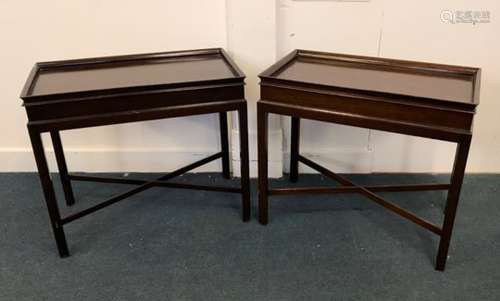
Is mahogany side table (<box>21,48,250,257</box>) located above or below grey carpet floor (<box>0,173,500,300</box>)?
above

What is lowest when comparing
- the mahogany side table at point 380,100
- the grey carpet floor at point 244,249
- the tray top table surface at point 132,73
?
the grey carpet floor at point 244,249

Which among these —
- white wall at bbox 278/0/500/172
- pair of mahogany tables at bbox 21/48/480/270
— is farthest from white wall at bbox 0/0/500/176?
pair of mahogany tables at bbox 21/48/480/270

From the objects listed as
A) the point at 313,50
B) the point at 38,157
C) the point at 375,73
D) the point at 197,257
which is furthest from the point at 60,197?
the point at 375,73

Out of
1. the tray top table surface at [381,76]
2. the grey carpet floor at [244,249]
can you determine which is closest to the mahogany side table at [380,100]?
the tray top table surface at [381,76]

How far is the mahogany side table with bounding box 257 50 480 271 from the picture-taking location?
5.55 feet

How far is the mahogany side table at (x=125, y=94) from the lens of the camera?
1.79m

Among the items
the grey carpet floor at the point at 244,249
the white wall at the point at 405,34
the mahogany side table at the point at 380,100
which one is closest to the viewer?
the mahogany side table at the point at 380,100

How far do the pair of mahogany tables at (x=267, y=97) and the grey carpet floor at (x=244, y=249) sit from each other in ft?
0.41

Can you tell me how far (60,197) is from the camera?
8.09ft

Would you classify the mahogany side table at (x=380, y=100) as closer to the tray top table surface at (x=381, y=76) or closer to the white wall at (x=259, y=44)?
the tray top table surface at (x=381, y=76)

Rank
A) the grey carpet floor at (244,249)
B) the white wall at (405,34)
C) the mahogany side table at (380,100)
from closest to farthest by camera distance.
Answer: the mahogany side table at (380,100) < the grey carpet floor at (244,249) < the white wall at (405,34)

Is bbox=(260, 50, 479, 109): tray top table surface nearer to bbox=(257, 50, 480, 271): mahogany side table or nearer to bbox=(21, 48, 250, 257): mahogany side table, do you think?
bbox=(257, 50, 480, 271): mahogany side table

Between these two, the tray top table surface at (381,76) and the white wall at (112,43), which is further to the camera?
the white wall at (112,43)

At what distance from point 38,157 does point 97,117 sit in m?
0.27
